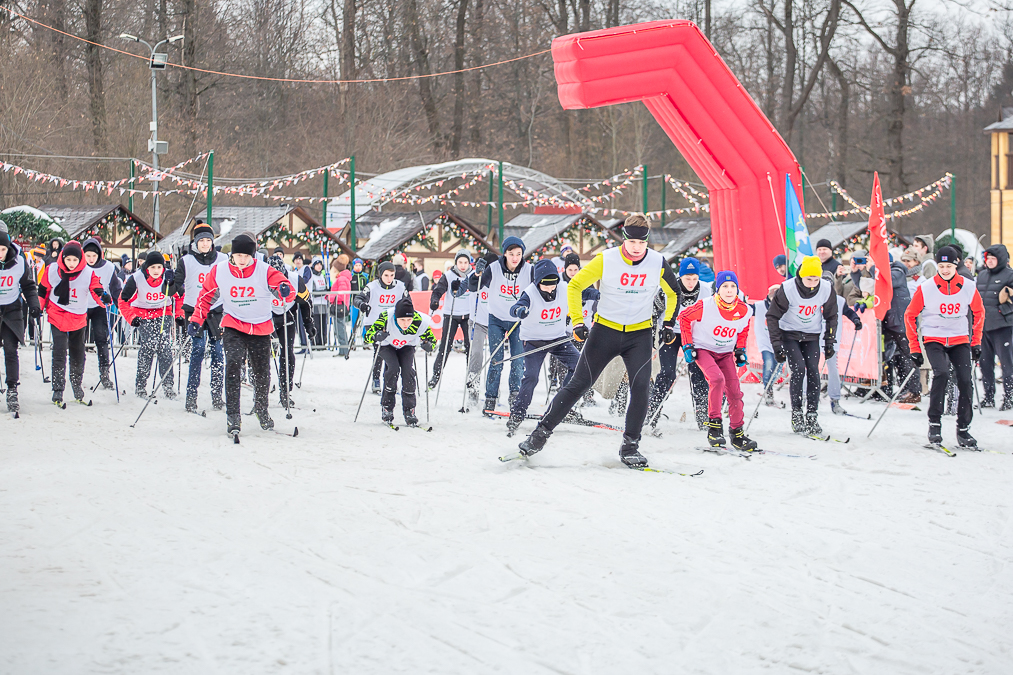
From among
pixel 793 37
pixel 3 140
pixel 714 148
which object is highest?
pixel 793 37

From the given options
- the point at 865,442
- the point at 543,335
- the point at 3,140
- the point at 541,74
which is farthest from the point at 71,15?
the point at 865,442

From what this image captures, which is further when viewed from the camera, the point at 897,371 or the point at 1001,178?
the point at 1001,178

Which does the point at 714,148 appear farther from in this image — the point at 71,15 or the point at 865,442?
the point at 71,15

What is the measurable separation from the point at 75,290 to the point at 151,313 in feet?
2.41

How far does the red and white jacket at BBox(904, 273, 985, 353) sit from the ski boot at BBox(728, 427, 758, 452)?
1.63 metres

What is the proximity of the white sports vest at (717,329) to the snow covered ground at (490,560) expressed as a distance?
83 cm

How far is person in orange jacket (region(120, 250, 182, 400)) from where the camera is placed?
10188mm

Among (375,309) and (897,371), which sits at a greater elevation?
(375,309)

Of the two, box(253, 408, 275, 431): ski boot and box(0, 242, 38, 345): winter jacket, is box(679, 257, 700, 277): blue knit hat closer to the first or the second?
box(253, 408, 275, 431): ski boot

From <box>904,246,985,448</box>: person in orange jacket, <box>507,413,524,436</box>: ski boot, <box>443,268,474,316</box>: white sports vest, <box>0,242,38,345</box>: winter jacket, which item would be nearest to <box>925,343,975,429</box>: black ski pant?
<box>904,246,985,448</box>: person in orange jacket

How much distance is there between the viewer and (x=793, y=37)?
32375 mm

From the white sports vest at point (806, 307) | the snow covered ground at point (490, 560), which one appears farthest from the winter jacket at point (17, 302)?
the white sports vest at point (806, 307)

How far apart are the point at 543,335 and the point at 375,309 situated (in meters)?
2.50

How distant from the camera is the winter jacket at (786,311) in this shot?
8.73 m
